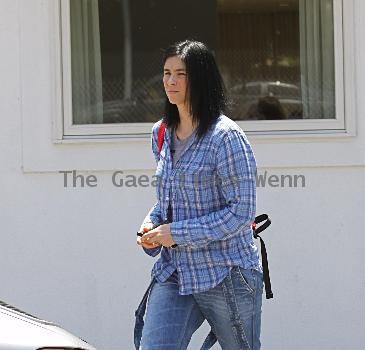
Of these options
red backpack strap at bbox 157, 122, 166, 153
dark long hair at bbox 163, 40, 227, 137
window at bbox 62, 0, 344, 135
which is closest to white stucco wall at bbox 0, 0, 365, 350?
window at bbox 62, 0, 344, 135

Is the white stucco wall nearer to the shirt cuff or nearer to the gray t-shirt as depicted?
the gray t-shirt

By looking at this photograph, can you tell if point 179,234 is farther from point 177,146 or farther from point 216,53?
point 216,53

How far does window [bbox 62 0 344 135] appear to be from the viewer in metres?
7.03

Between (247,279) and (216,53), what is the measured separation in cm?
271

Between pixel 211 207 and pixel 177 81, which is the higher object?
pixel 177 81

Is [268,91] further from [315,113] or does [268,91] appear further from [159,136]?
[159,136]

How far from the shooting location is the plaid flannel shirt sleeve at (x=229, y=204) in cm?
457

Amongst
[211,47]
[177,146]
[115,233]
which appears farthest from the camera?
[211,47]

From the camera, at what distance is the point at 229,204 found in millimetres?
4625

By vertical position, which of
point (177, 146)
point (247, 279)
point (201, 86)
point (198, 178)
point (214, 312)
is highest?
point (201, 86)

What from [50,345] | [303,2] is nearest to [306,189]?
[303,2]

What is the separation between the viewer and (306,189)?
6.79 m

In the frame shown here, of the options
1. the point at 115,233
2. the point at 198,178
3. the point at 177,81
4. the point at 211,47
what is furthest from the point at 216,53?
the point at 198,178

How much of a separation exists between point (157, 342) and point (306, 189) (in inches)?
94.5
